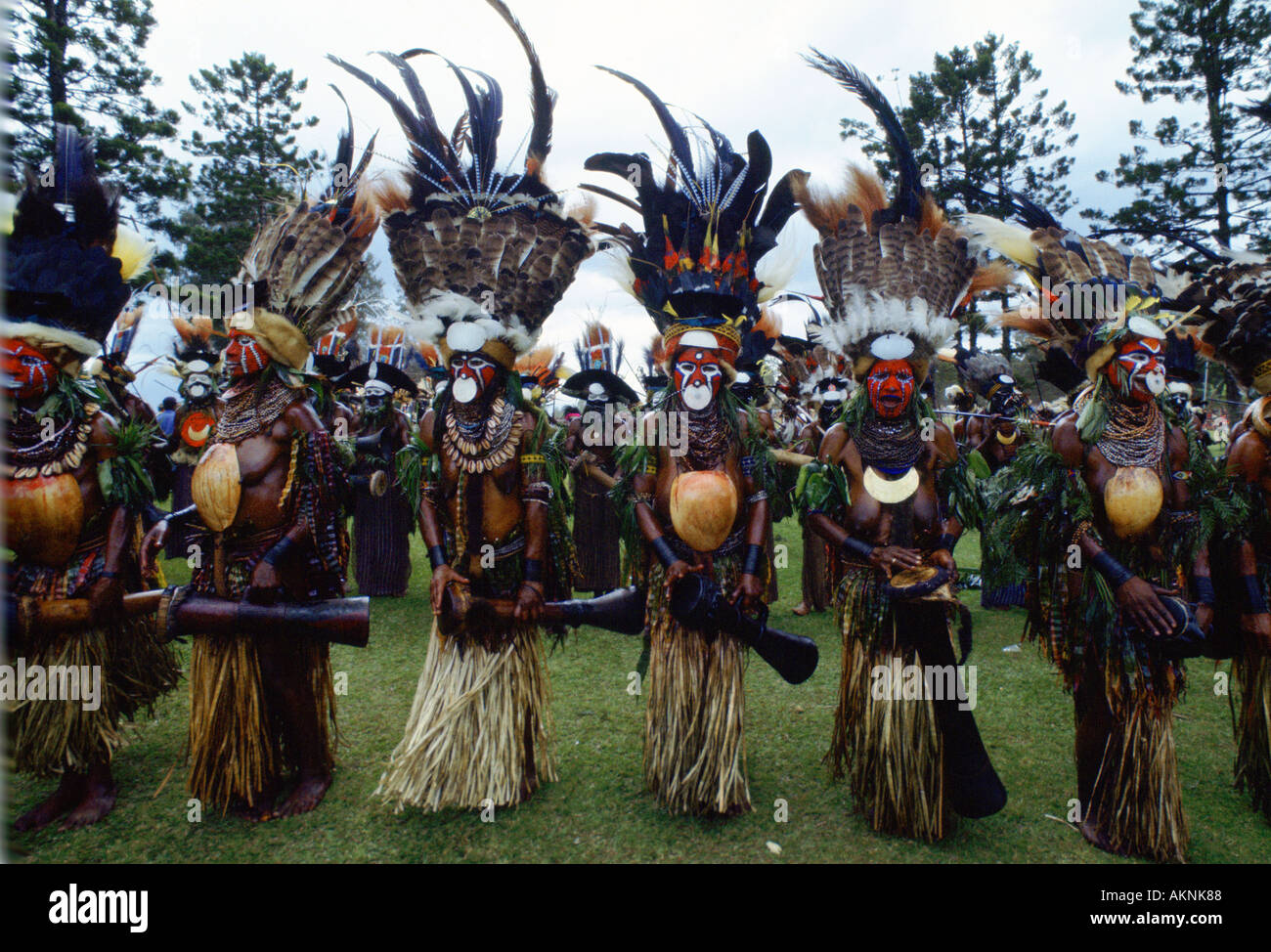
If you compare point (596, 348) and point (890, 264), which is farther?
point (596, 348)

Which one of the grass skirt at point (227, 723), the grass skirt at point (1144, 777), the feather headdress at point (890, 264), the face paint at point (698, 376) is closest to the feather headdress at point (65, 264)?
the grass skirt at point (227, 723)

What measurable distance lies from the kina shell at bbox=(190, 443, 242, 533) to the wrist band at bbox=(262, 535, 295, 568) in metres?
0.24

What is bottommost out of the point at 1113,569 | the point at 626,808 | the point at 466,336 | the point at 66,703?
the point at 626,808

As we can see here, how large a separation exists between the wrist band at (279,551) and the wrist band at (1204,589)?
4114 millimetres

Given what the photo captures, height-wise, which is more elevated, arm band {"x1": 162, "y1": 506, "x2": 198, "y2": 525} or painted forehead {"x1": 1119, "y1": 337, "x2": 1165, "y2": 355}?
painted forehead {"x1": 1119, "y1": 337, "x2": 1165, "y2": 355}

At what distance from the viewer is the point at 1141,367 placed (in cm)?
306

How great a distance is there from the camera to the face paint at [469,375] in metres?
3.40

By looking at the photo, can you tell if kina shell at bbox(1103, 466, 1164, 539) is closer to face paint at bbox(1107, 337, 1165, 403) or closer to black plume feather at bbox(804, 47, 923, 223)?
face paint at bbox(1107, 337, 1165, 403)

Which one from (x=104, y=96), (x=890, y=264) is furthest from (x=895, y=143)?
(x=104, y=96)

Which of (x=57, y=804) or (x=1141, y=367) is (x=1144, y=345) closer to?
(x=1141, y=367)

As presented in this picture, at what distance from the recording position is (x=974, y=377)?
7.63 metres

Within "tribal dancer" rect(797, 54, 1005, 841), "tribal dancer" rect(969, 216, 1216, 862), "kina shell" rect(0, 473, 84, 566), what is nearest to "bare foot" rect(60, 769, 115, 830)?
"kina shell" rect(0, 473, 84, 566)

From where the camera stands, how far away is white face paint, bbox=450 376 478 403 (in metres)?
3.39

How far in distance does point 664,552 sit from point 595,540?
4276 millimetres
